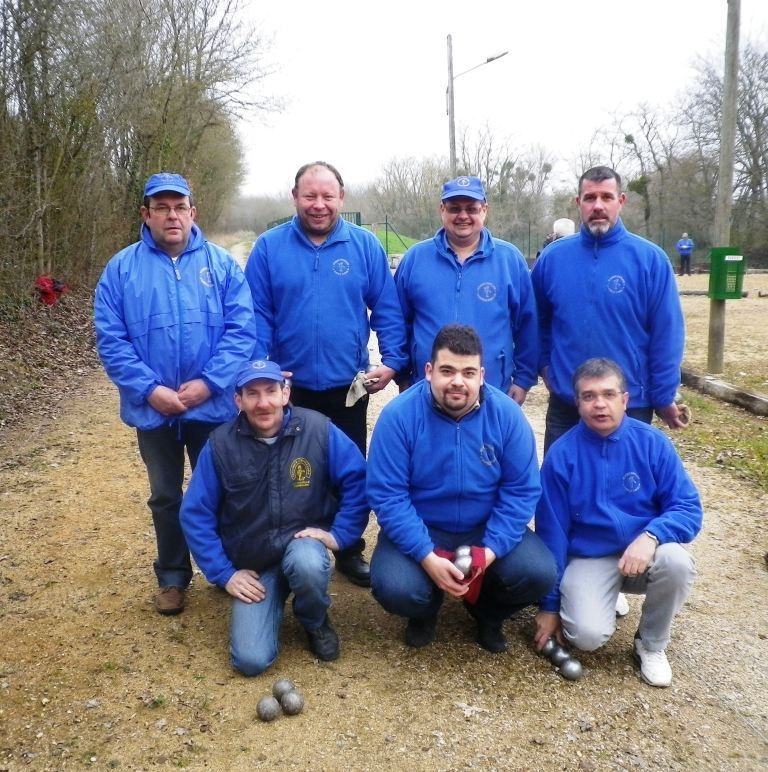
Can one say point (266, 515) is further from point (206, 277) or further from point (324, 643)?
point (206, 277)

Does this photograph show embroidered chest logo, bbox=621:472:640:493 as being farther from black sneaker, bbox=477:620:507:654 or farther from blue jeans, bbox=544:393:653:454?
black sneaker, bbox=477:620:507:654

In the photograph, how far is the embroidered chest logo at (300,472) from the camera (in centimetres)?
337

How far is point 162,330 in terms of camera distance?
3.46 metres

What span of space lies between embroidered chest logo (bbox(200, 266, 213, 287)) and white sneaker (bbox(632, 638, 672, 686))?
2.67 m

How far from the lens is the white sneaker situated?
312 centimetres

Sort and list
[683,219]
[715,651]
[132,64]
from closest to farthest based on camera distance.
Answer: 1. [715,651]
2. [132,64]
3. [683,219]

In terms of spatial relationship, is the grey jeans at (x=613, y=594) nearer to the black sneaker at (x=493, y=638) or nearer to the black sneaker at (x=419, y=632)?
the black sneaker at (x=493, y=638)

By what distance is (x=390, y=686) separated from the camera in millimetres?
3133

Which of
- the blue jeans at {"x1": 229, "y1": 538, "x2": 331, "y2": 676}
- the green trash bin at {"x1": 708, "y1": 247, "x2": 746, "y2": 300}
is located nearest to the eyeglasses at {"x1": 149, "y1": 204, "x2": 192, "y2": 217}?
the blue jeans at {"x1": 229, "y1": 538, "x2": 331, "y2": 676}

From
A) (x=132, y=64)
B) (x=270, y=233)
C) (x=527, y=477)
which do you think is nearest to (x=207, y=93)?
(x=132, y=64)

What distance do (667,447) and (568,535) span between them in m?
0.63

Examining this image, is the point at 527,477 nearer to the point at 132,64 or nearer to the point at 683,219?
the point at 132,64

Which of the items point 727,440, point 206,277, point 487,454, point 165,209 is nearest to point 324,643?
point 487,454

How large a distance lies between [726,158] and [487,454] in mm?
7979
